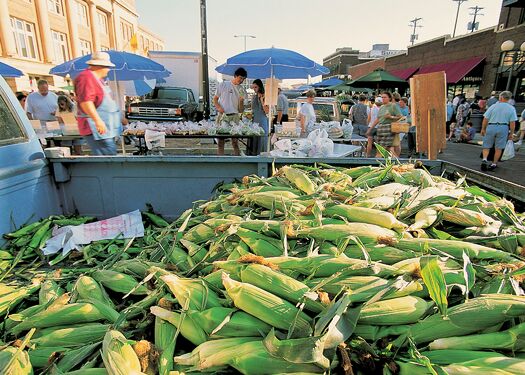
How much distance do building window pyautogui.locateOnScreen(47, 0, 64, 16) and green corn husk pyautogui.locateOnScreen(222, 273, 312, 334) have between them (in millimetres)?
37172

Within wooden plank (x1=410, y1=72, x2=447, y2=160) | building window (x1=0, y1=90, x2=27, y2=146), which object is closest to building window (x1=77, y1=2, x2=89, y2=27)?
building window (x1=0, y1=90, x2=27, y2=146)

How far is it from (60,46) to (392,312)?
3890 centimetres

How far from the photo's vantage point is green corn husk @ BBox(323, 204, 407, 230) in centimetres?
168

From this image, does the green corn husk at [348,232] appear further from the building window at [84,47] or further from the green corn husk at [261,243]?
the building window at [84,47]

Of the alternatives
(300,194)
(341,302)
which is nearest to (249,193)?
(300,194)

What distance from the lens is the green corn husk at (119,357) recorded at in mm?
1021

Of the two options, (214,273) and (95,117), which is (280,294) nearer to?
(214,273)

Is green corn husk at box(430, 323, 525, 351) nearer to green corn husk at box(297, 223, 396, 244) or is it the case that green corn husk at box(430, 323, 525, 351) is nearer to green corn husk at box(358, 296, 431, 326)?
green corn husk at box(358, 296, 431, 326)

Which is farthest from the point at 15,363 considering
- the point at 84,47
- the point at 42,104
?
the point at 84,47

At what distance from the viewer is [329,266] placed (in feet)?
4.36

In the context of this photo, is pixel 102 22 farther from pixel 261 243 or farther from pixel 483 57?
pixel 261 243

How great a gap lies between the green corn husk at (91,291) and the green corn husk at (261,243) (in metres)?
0.69

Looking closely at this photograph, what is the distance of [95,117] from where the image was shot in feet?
14.2

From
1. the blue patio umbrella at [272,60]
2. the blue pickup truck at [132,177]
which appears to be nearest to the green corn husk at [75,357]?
Result: the blue pickup truck at [132,177]
